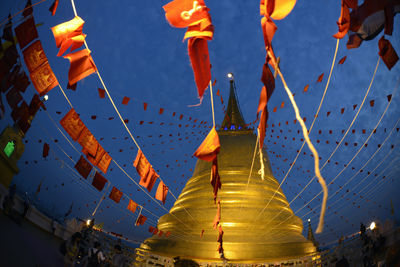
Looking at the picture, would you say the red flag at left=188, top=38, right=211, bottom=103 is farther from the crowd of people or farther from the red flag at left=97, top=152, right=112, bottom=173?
the crowd of people

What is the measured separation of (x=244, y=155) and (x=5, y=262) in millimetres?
10418

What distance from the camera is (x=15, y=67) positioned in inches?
178

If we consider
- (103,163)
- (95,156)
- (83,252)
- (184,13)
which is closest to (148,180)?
(103,163)

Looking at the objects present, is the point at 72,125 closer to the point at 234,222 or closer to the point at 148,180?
the point at 148,180

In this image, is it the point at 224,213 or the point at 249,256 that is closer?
the point at 249,256

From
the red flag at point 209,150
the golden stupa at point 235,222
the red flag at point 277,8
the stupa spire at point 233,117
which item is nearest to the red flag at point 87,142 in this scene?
the red flag at point 209,150

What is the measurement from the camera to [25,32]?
4027 mm

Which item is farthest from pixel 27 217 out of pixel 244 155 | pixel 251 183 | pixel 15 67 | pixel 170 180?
pixel 170 180

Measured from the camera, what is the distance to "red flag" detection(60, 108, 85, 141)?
530 cm

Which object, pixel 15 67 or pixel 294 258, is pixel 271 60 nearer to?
pixel 15 67

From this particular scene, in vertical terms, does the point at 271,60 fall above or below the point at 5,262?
above

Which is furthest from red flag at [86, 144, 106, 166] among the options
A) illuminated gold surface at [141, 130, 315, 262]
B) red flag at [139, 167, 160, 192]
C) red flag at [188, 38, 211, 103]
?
illuminated gold surface at [141, 130, 315, 262]

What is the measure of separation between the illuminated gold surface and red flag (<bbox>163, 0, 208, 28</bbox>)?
799 cm

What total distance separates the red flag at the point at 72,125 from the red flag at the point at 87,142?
4.0 inches
